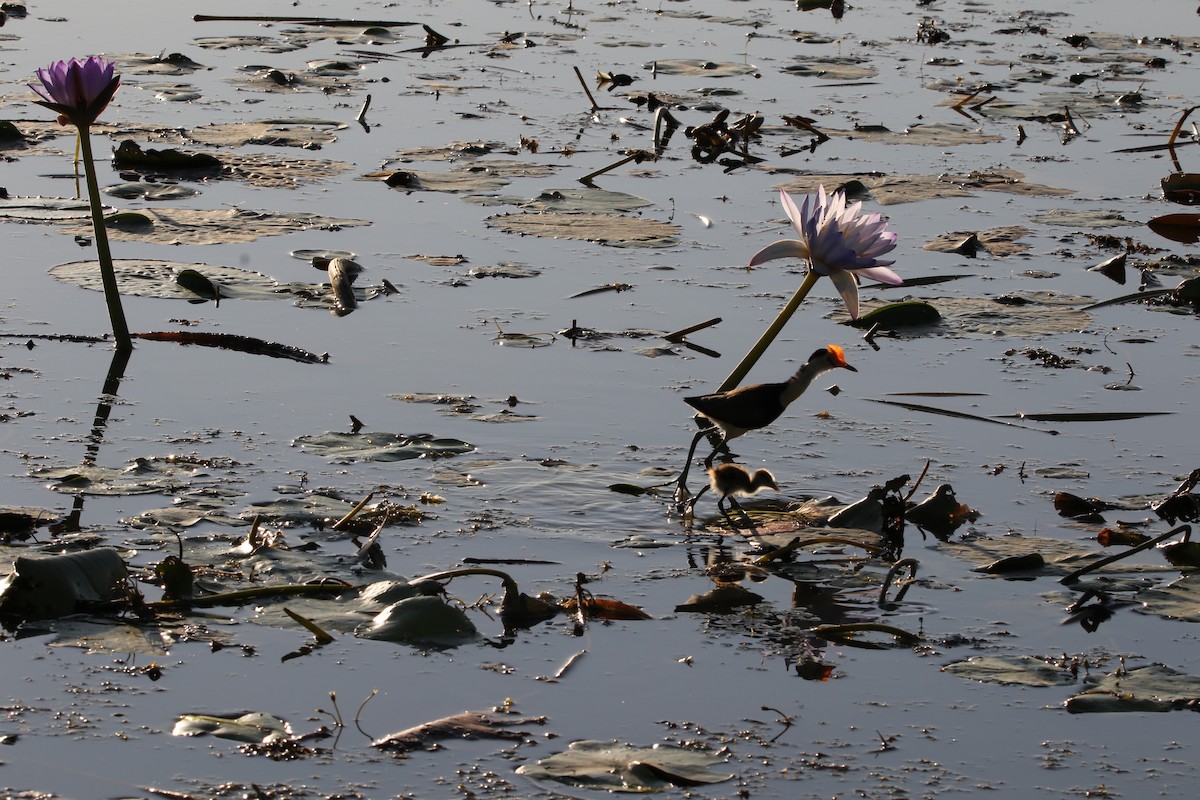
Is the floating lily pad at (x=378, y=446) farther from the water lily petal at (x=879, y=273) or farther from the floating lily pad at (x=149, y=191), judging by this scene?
the floating lily pad at (x=149, y=191)

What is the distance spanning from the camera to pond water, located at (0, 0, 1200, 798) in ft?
9.63

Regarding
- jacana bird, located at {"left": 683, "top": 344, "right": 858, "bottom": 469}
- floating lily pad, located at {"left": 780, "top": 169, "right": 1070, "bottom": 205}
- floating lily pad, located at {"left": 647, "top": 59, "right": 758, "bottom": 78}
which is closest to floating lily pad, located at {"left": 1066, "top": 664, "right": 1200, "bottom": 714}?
jacana bird, located at {"left": 683, "top": 344, "right": 858, "bottom": 469}

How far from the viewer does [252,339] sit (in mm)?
5242

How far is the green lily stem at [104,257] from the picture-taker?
4.90 metres

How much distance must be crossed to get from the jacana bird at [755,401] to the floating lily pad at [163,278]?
7.93 ft

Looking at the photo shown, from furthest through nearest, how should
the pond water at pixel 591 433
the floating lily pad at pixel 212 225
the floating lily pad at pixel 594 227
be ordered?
the floating lily pad at pixel 594 227 → the floating lily pad at pixel 212 225 → the pond water at pixel 591 433

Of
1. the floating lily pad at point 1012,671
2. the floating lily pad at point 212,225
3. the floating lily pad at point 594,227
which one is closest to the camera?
the floating lily pad at point 1012,671

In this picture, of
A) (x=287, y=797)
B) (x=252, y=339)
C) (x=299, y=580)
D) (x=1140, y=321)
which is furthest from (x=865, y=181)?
(x=287, y=797)

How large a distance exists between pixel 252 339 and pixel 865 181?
392 centimetres

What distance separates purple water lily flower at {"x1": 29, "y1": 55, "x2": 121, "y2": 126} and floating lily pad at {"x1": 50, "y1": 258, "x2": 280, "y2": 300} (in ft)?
3.41

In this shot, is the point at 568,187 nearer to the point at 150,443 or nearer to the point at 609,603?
the point at 150,443

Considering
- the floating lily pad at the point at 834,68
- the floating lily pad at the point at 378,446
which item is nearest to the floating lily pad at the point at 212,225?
the floating lily pad at the point at 378,446

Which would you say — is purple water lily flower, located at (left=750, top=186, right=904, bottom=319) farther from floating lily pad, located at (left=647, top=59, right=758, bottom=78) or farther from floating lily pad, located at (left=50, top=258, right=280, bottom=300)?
floating lily pad, located at (left=647, top=59, right=758, bottom=78)

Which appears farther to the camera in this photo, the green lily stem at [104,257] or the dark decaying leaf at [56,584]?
the green lily stem at [104,257]
